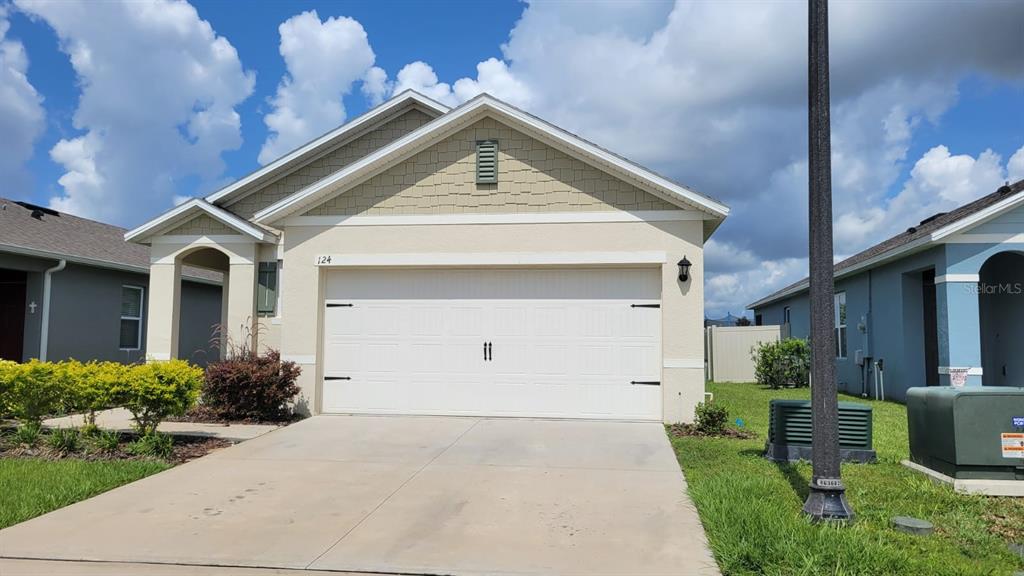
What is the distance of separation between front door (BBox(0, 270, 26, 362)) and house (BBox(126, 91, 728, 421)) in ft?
25.9

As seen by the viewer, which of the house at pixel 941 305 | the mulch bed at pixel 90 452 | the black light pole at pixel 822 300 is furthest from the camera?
the house at pixel 941 305

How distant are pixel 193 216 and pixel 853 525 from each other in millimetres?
11999

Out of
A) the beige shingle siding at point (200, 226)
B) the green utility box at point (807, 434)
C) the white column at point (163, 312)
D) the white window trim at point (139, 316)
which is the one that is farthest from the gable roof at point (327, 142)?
the green utility box at point (807, 434)

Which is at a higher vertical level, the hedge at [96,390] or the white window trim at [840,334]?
the white window trim at [840,334]

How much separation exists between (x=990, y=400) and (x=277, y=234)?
11404 millimetres

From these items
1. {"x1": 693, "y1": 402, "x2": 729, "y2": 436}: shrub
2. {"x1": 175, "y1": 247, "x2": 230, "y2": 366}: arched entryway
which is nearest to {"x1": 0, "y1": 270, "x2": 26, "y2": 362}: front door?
{"x1": 175, "y1": 247, "x2": 230, "y2": 366}: arched entryway

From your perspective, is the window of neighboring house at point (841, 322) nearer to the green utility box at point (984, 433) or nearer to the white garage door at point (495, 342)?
the white garage door at point (495, 342)

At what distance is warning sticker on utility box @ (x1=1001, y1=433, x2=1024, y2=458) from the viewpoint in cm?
651

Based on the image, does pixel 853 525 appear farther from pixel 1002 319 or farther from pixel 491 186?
pixel 1002 319

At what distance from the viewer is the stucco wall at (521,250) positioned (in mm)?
10492

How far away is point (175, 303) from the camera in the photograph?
13133 mm

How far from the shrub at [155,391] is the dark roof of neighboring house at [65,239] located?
7.68 m

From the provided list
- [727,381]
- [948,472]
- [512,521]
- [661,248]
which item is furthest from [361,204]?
[727,381]

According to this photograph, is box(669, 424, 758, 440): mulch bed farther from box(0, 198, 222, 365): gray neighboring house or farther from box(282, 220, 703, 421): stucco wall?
box(0, 198, 222, 365): gray neighboring house
